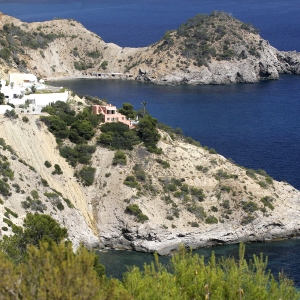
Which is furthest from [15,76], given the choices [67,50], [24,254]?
[67,50]

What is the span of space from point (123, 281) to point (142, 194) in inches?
815

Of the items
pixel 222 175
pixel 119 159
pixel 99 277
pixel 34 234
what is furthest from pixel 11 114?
pixel 99 277

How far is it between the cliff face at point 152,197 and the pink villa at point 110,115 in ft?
11.8

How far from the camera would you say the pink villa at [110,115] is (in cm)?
5462

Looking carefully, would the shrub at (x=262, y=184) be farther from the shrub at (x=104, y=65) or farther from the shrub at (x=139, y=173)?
the shrub at (x=104, y=65)

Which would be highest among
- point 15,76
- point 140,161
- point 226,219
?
point 15,76

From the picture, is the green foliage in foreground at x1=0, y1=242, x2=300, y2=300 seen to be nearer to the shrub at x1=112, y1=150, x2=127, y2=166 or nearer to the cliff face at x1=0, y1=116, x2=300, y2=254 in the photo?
the cliff face at x1=0, y1=116, x2=300, y2=254

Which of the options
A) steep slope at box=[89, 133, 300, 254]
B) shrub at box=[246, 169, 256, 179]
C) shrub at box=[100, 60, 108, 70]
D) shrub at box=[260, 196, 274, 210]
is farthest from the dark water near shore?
shrub at box=[100, 60, 108, 70]

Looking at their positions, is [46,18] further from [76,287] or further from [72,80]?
[76,287]

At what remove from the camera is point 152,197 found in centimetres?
4850

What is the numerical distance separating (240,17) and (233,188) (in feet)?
445

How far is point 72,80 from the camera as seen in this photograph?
363 feet

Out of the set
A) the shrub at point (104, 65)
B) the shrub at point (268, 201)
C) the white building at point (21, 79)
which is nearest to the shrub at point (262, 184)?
the shrub at point (268, 201)

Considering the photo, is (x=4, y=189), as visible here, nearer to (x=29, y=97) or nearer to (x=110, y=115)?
(x=29, y=97)
